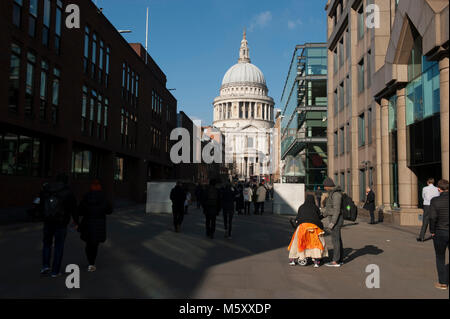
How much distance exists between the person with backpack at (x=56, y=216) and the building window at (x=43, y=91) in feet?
42.9

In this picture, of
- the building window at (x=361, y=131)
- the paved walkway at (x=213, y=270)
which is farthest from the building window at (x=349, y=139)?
the paved walkway at (x=213, y=270)

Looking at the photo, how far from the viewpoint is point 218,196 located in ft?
41.5

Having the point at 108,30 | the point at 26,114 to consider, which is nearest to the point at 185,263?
the point at 26,114

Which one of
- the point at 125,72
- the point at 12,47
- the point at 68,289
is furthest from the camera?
the point at 125,72

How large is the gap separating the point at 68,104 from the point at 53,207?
15850 millimetres

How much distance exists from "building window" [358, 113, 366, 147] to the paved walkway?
12.8 metres

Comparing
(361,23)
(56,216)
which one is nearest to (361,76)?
(361,23)

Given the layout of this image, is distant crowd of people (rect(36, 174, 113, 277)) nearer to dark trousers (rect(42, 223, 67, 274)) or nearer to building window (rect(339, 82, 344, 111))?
dark trousers (rect(42, 223, 67, 274))

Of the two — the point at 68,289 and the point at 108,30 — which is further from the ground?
the point at 108,30

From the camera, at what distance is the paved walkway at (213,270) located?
6352 millimetres

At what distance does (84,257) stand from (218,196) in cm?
460

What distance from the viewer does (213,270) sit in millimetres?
8039

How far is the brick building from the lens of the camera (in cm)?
1725
